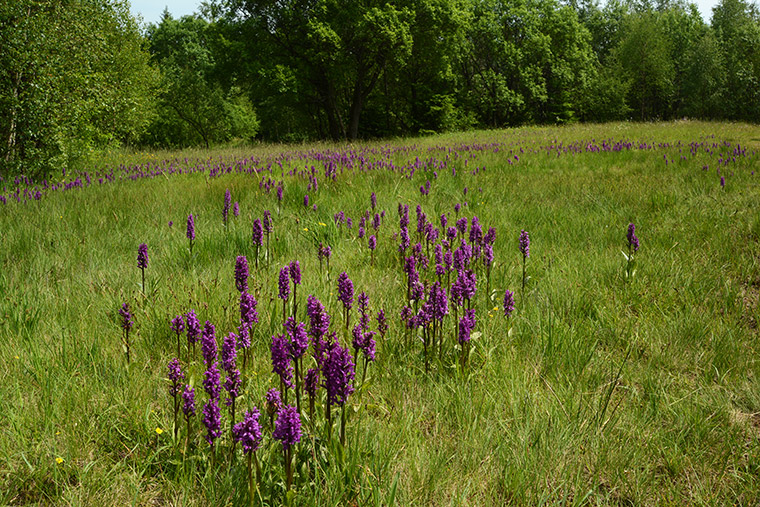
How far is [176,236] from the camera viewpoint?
452 cm

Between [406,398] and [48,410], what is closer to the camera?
[48,410]

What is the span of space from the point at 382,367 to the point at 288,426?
1.02 metres

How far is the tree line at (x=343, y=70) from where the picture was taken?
9086mm

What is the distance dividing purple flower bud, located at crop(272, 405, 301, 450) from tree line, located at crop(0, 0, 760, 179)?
32.5 feet

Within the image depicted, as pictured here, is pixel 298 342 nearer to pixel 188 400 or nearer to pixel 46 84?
pixel 188 400

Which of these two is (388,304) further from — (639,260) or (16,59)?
(16,59)

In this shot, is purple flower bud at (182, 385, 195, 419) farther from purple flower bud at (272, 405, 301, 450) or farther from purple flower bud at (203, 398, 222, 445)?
purple flower bud at (272, 405, 301, 450)

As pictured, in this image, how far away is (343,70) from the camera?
27328mm

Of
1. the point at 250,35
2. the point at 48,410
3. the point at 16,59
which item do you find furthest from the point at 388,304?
the point at 250,35

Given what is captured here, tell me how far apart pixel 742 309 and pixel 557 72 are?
151ft

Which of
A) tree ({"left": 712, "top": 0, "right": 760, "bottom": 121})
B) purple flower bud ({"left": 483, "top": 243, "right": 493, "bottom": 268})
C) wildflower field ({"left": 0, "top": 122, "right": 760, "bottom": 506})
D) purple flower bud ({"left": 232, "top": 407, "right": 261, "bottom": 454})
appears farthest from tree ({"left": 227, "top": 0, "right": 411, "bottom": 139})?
tree ({"left": 712, "top": 0, "right": 760, "bottom": 121})

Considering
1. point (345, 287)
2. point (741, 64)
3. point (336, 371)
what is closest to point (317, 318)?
point (336, 371)

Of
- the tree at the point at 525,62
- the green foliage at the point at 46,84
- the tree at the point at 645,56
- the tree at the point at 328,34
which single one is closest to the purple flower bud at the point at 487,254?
the green foliage at the point at 46,84

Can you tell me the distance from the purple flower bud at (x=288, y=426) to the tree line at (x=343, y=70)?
9910 mm
